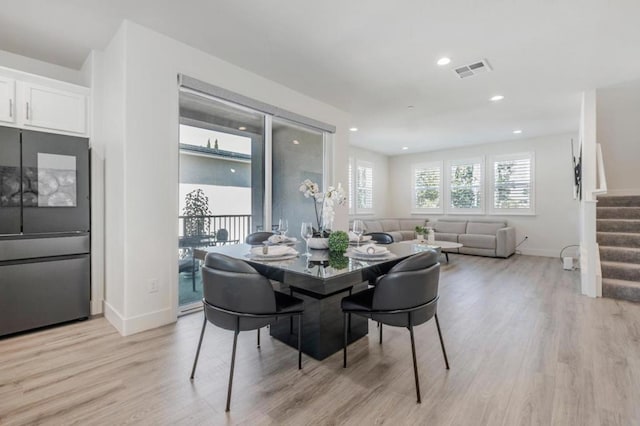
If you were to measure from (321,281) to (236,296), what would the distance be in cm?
54

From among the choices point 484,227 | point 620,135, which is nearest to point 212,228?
point 484,227

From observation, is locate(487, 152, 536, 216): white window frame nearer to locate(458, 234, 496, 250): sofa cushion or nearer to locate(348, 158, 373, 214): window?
locate(458, 234, 496, 250): sofa cushion

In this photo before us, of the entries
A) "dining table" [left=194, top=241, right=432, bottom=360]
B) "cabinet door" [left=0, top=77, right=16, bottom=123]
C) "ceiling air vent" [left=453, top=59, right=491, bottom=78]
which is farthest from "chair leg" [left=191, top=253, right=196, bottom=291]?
"ceiling air vent" [left=453, top=59, right=491, bottom=78]

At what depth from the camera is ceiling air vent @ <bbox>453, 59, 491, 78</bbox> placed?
11.2 ft

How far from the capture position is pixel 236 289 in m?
1.67

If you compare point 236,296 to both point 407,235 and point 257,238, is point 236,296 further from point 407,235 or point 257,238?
point 407,235

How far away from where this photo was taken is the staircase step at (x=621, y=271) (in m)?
3.86

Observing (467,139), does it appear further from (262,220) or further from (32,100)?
(32,100)

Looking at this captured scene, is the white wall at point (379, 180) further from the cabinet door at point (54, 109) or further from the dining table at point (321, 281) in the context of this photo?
the cabinet door at point (54, 109)

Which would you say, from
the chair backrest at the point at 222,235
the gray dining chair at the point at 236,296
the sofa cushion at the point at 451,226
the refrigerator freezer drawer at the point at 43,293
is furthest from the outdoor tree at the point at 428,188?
the refrigerator freezer drawer at the point at 43,293

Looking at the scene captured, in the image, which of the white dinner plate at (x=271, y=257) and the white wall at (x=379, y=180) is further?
the white wall at (x=379, y=180)

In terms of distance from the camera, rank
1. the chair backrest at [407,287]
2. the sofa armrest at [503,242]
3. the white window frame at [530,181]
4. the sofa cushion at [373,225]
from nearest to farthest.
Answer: the chair backrest at [407,287]
the sofa armrest at [503,242]
the white window frame at [530,181]
the sofa cushion at [373,225]

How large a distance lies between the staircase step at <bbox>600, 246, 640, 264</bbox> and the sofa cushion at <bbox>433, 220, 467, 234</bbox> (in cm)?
320

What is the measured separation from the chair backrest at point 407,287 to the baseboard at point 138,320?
2.13 meters
